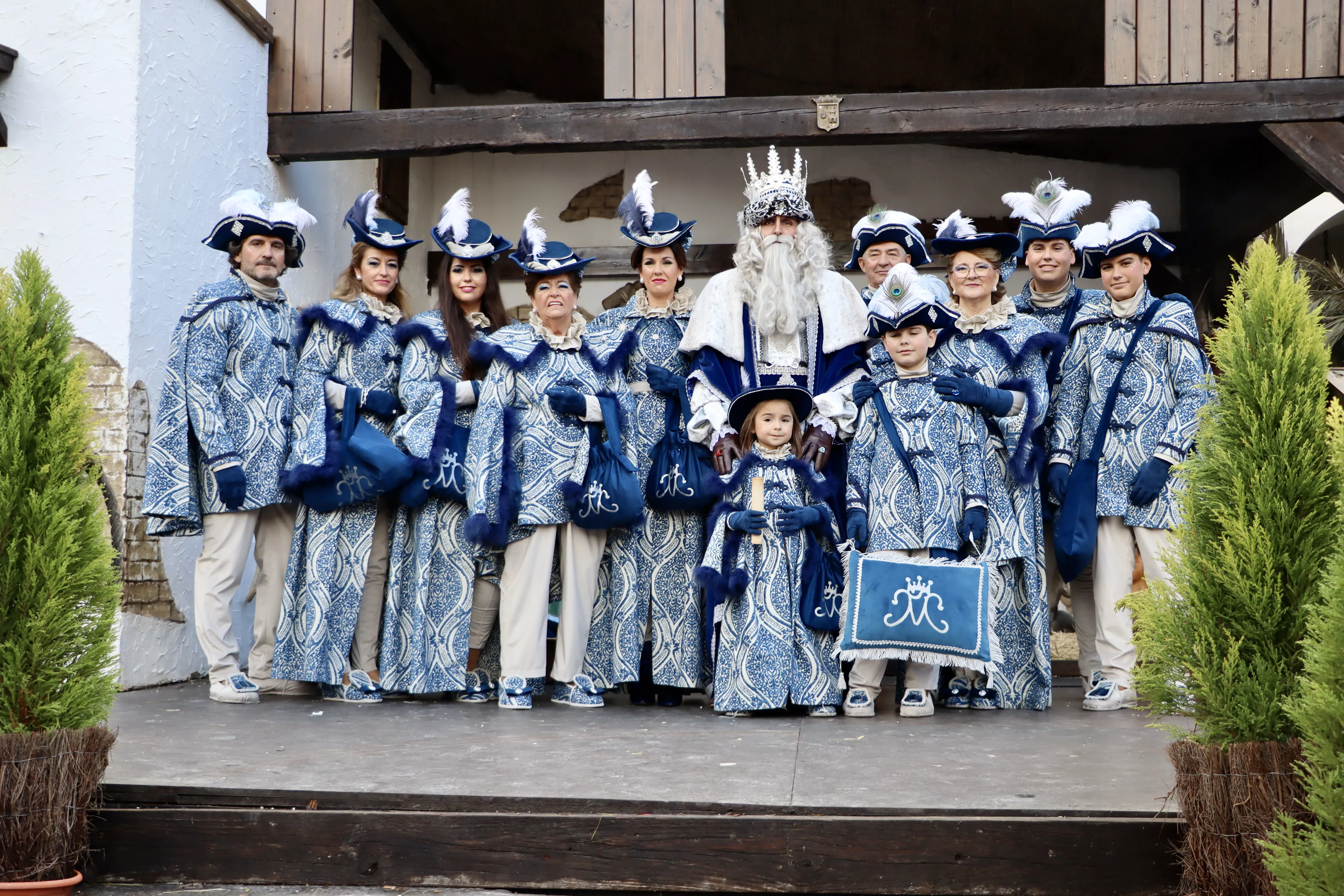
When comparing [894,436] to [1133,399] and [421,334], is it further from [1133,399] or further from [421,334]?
[421,334]

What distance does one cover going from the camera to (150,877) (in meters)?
3.29

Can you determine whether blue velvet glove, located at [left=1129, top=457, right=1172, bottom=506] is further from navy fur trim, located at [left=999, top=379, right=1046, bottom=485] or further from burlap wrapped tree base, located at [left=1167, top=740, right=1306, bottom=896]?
burlap wrapped tree base, located at [left=1167, top=740, right=1306, bottom=896]

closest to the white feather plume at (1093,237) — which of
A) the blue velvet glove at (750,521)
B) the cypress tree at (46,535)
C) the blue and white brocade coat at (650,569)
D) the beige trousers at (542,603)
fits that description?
the blue and white brocade coat at (650,569)

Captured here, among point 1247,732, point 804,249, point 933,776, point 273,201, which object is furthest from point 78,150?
point 1247,732

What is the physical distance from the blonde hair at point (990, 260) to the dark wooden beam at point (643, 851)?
2766 millimetres

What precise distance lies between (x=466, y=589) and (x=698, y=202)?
5.39 metres

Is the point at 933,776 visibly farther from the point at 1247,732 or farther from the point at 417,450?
the point at 417,450

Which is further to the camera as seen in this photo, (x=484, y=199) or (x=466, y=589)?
(x=484, y=199)

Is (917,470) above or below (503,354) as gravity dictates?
below

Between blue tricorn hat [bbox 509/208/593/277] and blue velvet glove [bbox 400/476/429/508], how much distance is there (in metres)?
0.95

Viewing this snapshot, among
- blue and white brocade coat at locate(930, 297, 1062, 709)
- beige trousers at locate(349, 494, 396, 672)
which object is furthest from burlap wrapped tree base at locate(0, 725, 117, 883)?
blue and white brocade coat at locate(930, 297, 1062, 709)

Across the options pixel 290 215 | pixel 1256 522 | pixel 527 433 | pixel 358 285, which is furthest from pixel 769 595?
pixel 290 215

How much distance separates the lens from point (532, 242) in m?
5.37

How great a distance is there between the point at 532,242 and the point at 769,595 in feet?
5.65
